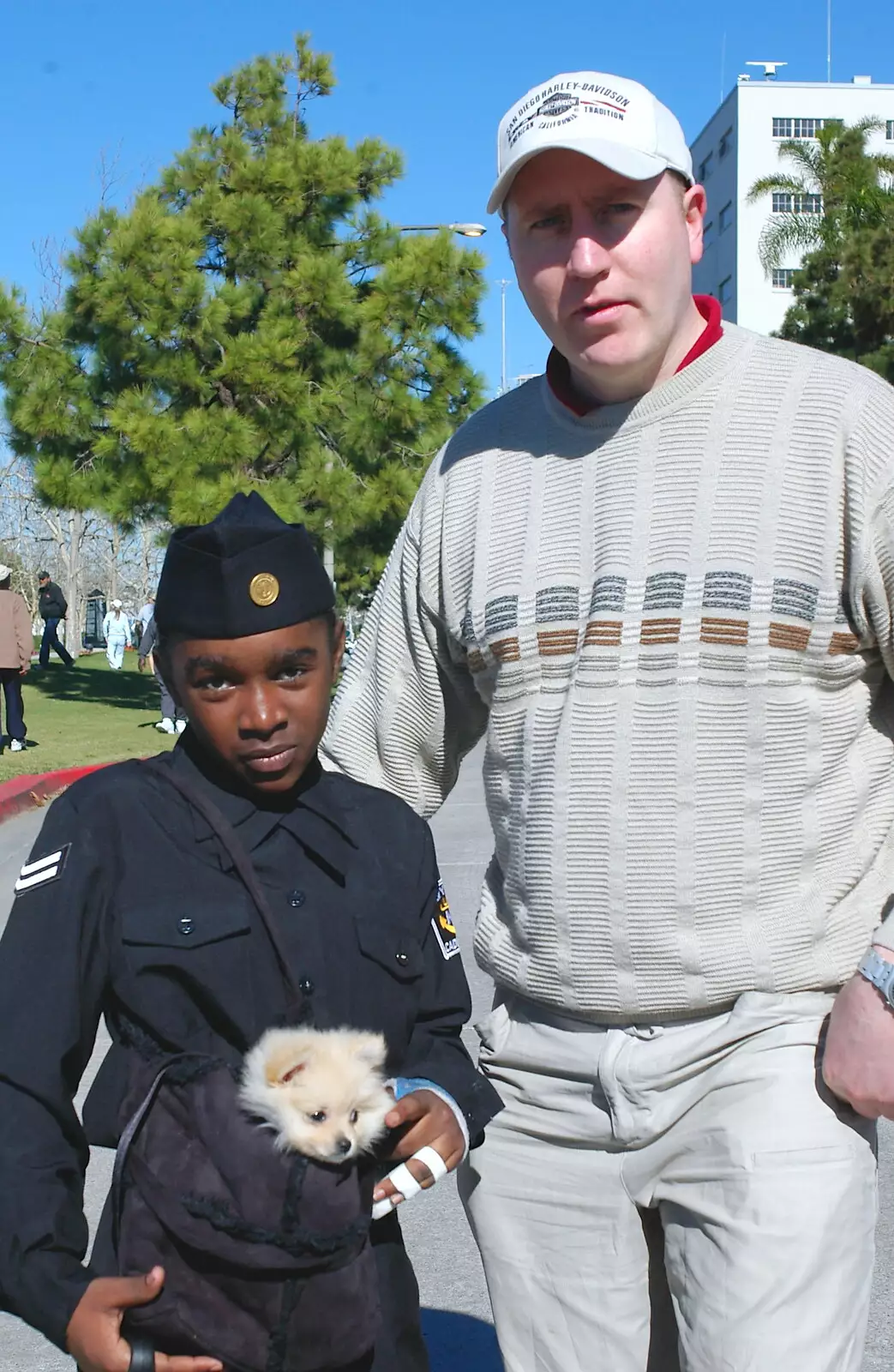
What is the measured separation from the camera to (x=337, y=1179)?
1903mm

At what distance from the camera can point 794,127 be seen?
82.3 metres

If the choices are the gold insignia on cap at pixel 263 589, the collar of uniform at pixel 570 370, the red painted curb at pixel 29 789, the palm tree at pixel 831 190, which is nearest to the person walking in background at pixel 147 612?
the gold insignia on cap at pixel 263 589

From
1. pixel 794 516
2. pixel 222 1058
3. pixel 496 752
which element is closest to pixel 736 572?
pixel 794 516

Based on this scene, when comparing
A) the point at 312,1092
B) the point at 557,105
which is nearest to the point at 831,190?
the point at 557,105

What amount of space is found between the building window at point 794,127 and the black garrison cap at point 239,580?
8516cm

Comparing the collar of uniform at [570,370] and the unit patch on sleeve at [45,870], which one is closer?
the unit patch on sleeve at [45,870]

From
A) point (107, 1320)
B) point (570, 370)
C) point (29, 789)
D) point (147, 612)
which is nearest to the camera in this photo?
point (107, 1320)

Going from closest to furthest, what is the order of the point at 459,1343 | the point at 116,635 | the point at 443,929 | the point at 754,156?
1. the point at 443,929
2. the point at 459,1343
3. the point at 116,635
4. the point at 754,156

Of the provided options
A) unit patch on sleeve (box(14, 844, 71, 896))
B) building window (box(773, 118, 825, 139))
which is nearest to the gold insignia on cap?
unit patch on sleeve (box(14, 844, 71, 896))

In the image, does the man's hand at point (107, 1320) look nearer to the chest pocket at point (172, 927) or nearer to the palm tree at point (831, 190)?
the chest pocket at point (172, 927)

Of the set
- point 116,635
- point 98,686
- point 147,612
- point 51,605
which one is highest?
point 51,605

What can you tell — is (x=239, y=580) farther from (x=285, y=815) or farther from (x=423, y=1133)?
(x=423, y=1133)

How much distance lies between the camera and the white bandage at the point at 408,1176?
6.61 feet

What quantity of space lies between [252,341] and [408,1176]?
2237cm
